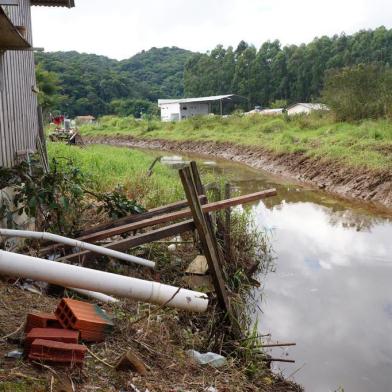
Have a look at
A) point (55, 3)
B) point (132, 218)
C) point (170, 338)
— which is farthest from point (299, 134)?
point (170, 338)

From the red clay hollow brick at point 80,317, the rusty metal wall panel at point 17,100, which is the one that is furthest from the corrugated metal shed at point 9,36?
the red clay hollow brick at point 80,317

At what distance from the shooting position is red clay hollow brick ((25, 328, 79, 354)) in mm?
2568

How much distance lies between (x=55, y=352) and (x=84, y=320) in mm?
310

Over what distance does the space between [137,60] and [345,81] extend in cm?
7982

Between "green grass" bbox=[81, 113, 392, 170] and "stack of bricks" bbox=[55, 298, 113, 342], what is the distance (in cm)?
1107

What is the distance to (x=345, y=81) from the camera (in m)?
21.5

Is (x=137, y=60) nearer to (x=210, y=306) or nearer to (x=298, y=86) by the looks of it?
(x=298, y=86)

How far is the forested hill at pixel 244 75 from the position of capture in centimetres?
5303

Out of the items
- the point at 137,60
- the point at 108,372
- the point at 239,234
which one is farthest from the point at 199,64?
the point at 108,372

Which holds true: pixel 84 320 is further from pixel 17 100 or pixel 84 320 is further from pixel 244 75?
pixel 244 75

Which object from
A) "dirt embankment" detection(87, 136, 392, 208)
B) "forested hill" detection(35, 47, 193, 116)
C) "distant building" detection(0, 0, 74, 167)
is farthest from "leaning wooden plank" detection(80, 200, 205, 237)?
"forested hill" detection(35, 47, 193, 116)

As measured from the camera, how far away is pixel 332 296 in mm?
6305

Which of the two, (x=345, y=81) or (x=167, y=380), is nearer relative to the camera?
(x=167, y=380)

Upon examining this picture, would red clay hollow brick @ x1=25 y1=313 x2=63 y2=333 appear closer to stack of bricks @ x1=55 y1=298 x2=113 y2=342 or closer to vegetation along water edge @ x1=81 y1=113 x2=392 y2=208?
stack of bricks @ x1=55 y1=298 x2=113 y2=342
